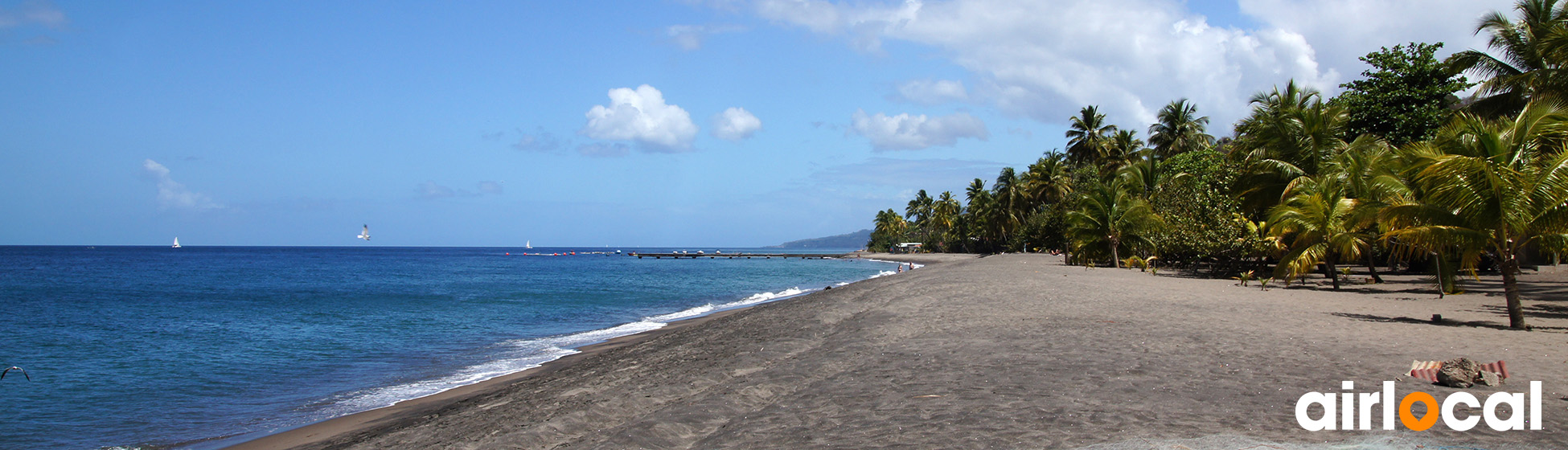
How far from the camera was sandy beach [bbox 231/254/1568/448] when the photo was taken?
17.4 ft

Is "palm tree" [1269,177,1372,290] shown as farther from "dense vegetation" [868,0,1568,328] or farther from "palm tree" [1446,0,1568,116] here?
"palm tree" [1446,0,1568,116]

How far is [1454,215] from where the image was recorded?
34.4ft

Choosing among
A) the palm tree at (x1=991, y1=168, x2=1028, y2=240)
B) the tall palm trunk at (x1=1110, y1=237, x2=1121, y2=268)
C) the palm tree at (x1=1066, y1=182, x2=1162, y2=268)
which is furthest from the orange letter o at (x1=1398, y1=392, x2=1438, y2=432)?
the palm tree at (x1=991, y1=168, x2=1028, y2=240)

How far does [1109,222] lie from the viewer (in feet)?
110

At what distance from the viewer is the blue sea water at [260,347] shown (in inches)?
380

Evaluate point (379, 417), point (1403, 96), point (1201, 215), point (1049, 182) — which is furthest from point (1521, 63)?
point (1049, 182)

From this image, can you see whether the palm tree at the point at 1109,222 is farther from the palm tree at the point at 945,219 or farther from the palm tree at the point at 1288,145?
the palm tree at the point at 945,219

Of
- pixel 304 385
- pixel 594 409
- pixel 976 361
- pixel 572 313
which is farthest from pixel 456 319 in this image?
pixel 976 361

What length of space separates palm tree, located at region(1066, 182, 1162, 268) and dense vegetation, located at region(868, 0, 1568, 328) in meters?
0.08

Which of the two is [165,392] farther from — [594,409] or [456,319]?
[456,319]

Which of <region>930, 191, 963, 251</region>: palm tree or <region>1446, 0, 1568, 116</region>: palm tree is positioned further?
<region>930, 191, 963, 251</region>: palm tree

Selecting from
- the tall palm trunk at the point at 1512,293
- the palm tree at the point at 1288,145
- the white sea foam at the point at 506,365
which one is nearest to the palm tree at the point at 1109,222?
the palm tree at the point at 1288,145

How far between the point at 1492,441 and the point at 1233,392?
1.70 meters

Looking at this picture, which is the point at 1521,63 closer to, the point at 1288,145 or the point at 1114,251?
the point at 1288,145
